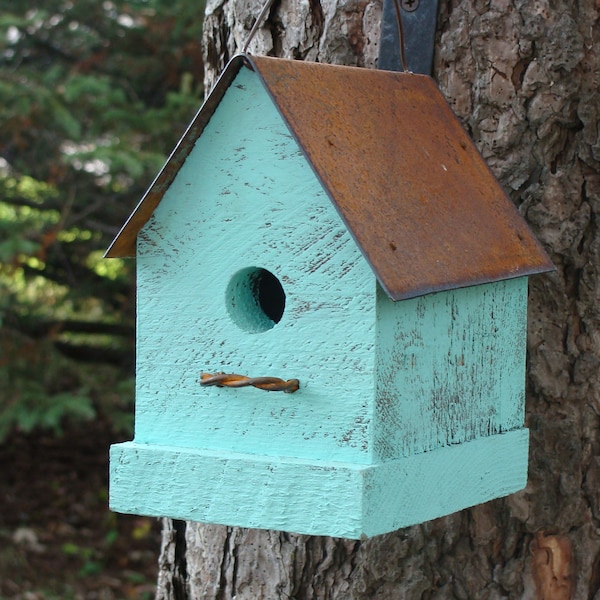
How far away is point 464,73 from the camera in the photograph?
203cm

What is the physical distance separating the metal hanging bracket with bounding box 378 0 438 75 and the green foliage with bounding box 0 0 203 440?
6.71ft

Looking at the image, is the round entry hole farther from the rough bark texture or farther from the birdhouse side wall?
the rough bark texture

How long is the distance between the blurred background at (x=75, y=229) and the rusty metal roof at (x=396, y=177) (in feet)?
7.25

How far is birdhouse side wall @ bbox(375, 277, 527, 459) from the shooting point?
1517 millimetres

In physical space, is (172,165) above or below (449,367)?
above

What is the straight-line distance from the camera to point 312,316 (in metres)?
1.53

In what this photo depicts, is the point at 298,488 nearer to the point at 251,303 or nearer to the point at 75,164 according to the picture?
the point at 251,303

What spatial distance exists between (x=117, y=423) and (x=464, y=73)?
9.84 ft

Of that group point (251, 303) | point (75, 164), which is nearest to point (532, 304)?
point (251, 303)

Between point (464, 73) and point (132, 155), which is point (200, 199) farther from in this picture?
point (132, 155)

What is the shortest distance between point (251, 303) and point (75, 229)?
339 centimetres

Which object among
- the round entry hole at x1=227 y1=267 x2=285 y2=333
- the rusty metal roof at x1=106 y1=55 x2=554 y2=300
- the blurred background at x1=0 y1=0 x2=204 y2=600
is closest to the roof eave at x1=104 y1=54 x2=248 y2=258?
the rusty metal roof at x1=106 y1=55 x2=554 y2=300

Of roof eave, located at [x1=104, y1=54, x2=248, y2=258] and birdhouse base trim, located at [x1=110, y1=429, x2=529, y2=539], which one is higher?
roof eave, located at [x1=104, y1=54, x2=248, y2=258]

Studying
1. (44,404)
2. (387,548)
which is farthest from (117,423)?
(387,548)
